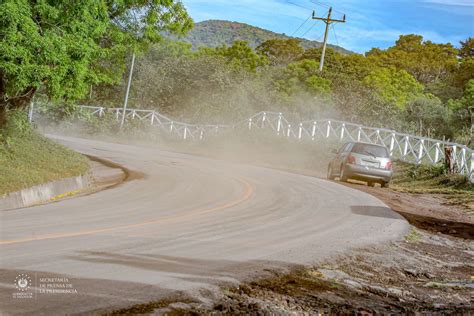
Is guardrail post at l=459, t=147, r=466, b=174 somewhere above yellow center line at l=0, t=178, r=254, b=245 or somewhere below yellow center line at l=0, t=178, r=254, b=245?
above

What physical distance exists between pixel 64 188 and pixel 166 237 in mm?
8884

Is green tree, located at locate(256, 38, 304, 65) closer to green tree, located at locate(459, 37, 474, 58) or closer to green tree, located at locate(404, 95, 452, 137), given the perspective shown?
green tree, located at locate(459, 37, 474, 58)

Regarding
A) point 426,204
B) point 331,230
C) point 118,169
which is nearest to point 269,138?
point 118,169

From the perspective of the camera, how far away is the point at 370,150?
2767cm

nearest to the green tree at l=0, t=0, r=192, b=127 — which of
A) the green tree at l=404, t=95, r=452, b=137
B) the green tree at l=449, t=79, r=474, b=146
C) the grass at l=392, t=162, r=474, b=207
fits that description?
the grass at l=392, t=162, r=474, b=207

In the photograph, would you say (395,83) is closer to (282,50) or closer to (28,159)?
(282,50)

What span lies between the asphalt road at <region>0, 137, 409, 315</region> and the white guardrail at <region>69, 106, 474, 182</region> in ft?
38.3

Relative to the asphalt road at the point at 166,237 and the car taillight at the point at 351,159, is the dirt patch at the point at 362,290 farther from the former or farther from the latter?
the car taillight at the point at 351,159

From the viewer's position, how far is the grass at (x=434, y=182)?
2526 centimetres

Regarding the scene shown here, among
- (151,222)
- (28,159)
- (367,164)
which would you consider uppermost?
(367,164)

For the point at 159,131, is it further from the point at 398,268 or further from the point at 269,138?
the point at 398,268

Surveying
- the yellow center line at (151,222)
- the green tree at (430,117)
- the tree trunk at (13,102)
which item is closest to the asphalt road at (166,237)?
the yellow center line at (151,222)

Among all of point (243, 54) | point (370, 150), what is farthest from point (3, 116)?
point (243, 54)

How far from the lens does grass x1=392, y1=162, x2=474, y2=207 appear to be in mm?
25259
